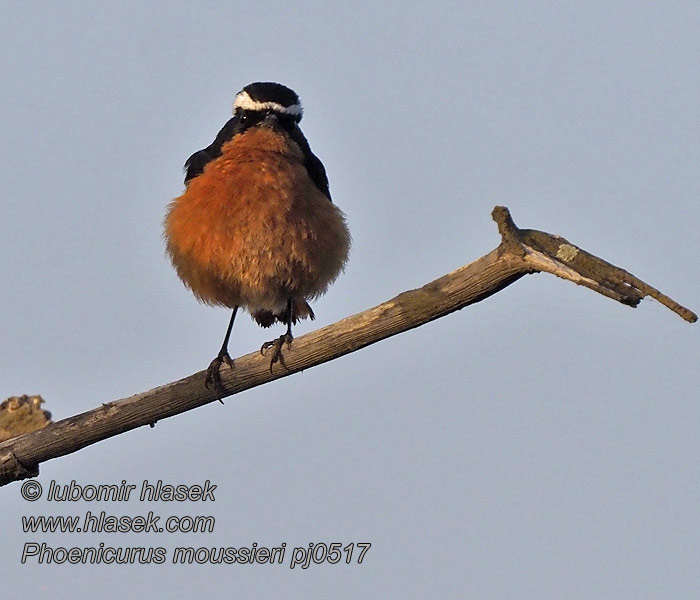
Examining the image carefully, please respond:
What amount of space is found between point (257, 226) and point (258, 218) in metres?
0.06

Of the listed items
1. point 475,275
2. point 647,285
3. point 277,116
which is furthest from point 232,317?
point 647,285

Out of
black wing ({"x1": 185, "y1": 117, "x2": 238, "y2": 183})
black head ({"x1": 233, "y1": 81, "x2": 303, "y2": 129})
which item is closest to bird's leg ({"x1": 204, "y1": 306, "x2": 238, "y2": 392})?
black wing ({"x1": 185, "y1": 117, "x2": 238, "y2": 183})

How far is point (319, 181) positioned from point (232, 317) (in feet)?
4.61

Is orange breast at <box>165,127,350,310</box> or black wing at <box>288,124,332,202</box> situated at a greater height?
black wing at <box>288,124,332,202</box>

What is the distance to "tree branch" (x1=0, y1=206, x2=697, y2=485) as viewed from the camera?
4797 mm

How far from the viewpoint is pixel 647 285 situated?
4.65 metres

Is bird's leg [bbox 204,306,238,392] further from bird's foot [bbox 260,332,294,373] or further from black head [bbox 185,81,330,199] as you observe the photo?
black head [bbox 185,81,330,199]

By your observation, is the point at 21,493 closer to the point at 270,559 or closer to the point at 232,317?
the point at 270,559

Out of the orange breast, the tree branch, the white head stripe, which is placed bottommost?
the tree branch

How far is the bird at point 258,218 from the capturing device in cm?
773

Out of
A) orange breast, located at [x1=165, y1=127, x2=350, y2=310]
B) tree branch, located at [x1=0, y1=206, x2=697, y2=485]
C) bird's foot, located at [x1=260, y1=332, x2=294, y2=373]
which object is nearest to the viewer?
tree branch, located at [x1=0, y1=206, x2=697, y2=485]

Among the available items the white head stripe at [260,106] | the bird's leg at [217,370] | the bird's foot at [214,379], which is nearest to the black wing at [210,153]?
the white head stripe at [260,106]

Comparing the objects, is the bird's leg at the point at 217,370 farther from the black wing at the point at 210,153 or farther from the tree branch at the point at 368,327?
the black wing at the point at 210,153

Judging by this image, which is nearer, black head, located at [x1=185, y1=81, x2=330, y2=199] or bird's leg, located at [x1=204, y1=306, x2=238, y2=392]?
bird's leg, located at [x1=204, y1=306, x2=238, y2=392]
